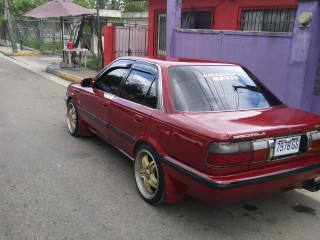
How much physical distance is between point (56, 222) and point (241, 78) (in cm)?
246

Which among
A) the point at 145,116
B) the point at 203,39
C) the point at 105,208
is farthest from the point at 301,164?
the point at 203,39

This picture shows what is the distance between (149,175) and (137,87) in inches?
→ 40.9

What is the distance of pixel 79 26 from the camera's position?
14.7m

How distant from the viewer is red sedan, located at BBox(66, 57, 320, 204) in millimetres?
2898

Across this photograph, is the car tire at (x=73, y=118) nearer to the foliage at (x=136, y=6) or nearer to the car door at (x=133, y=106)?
the car door at (x=133, y=106)

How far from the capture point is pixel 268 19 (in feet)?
29.7

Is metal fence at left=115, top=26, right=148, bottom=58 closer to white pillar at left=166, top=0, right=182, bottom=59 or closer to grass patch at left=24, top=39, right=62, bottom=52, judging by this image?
white pillar at left=166, top=0, right=182, bottom=59

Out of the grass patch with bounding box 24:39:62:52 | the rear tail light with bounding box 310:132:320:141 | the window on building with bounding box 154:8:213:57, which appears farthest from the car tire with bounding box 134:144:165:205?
the grass patch with bounding box 24:39:62:52

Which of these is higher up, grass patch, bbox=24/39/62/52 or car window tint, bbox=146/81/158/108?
car window tint, bbox=146/81/158/108

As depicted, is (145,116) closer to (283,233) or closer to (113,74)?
(113,74)

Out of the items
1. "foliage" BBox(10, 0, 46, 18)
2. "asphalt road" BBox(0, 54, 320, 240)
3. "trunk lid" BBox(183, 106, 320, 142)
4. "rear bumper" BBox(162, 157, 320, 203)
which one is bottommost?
"asphalt road" BBox(0, 54, 320, 240)

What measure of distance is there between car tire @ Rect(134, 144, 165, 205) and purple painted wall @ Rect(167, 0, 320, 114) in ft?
12.2

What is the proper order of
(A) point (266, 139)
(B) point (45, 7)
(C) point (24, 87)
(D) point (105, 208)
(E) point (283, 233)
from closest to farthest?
(A) point (266, 139), (E) point (283, 233), (D) point (105, 208), (C) point (24, 87), (B) point (45, 7)

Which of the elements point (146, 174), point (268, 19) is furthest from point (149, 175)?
point (268, 19)
